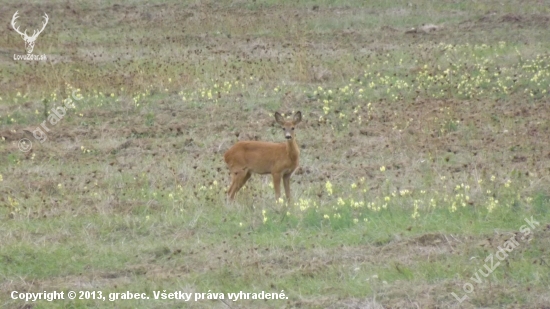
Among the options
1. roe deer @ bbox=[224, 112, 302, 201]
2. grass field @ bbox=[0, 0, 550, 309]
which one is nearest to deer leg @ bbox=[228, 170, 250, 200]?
roe deer @ bbox=[224, 112, 302, 201]

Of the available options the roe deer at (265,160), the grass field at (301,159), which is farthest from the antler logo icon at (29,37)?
the roe deer at (265,160)

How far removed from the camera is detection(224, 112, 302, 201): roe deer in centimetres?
1248

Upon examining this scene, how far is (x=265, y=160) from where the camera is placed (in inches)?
496

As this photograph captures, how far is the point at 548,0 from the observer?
28.9 metres

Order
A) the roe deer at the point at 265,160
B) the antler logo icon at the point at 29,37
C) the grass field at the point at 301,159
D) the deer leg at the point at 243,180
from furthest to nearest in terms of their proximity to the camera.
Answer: the antler logo icon at the point at 29,37 < the deer leg at the point at 243,180 < the roe deer at the point at 265,160 < the grass field at the point at 301,159

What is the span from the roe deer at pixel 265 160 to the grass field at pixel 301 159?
0.75 feet

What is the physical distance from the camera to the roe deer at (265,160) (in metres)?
12.5

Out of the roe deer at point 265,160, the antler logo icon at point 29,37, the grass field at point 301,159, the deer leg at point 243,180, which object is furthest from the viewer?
the antler logo icon at point 29,37

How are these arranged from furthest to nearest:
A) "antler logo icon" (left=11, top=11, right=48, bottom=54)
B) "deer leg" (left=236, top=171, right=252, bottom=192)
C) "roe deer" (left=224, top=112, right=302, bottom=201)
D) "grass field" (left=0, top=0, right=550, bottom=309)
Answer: "antler logo icon" (left=11, top=11, right=48, bottom=54), "deer leg" (left=236, top=171, right=252, bottom=192), "roe deer" (left=224, top=112, right=302, bottom=201), "grass field" (left=0, top=0, right=550, bottom=309)

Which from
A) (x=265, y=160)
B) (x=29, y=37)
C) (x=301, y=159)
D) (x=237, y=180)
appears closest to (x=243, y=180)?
(x=237, y=180)

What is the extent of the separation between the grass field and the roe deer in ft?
0.75

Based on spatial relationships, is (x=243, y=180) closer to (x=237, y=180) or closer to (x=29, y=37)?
(x=237, y=180)

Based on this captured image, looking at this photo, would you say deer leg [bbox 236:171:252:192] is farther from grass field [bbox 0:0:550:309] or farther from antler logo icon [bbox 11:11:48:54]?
antler logo icon [bbox 11:11:48:54]

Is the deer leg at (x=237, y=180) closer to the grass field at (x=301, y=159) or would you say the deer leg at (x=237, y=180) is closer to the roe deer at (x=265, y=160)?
the roe deer at (x=265, y=160)
